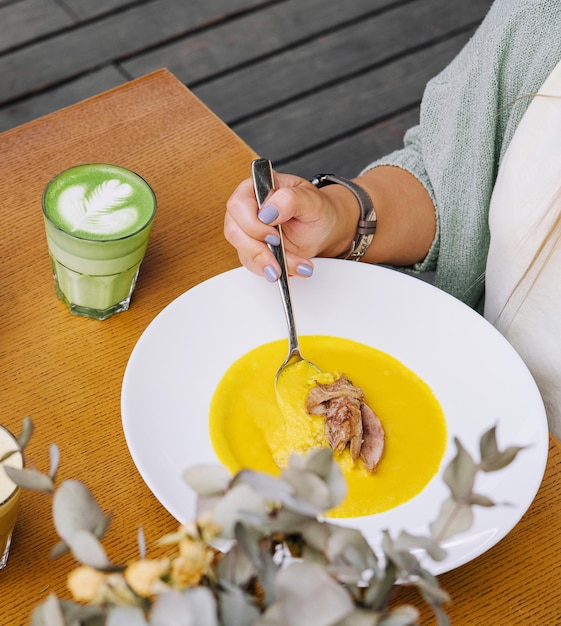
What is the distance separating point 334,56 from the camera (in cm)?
254

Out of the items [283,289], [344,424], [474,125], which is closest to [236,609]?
[344,424]

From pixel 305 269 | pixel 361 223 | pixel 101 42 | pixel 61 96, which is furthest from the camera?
pixel 101 42

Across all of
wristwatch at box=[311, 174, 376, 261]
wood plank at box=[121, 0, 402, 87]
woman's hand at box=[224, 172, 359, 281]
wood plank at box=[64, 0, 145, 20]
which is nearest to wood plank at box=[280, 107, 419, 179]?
wood plank at box=[121, 0, 402, 87]

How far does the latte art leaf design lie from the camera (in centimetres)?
89

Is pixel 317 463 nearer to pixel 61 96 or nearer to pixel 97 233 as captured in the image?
pixel 97 233

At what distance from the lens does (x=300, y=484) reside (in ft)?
1.20

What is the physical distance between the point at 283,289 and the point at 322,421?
158 mm

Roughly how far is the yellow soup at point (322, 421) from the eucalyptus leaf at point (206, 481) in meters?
0.40

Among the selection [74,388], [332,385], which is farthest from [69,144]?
[332,385]

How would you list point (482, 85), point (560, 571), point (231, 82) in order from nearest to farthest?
1. point (560, 571)
2. point (482, 85)
3. point (231, 82)

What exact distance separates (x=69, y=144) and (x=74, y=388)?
14.8 inches

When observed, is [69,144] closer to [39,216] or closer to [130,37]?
[39,216]

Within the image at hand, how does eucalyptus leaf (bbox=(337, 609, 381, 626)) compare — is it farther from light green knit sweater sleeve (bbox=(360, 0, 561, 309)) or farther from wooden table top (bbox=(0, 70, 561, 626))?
light green knit sweater sleeve (bbox=(360, 0, 561, 309))

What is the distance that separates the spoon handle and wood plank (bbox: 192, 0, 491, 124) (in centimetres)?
145
